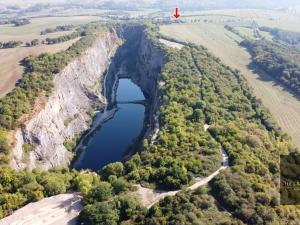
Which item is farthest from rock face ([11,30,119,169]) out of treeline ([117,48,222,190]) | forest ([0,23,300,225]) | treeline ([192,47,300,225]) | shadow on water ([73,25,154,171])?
treeline ([192,47,300,225])

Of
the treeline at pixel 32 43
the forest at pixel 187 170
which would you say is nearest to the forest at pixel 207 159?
the forest at pixel 187 170

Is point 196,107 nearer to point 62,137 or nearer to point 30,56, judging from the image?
point 62,137

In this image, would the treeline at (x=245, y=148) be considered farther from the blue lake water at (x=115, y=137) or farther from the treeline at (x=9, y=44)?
the treeline at (x=9, y=44)

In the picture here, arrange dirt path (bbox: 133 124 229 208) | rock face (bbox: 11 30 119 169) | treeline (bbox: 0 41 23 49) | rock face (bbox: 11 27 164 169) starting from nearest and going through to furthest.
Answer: dirt path (bbox: 133 124 229 208) < rock face (bbox: 11 30 119 169) < rock face (bbox: 11 27 164 169) < treeline (bbox: 0 41 23 49)

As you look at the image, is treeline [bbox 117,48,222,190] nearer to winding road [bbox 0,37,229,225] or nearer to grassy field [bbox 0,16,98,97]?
winding road [bbox 0,37,229,225]

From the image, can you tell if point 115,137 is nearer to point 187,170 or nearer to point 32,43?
point 187,170

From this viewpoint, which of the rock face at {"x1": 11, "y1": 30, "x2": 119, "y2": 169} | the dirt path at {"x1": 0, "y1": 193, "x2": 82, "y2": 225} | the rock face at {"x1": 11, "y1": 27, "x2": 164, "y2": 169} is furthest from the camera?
the rock face at {"x1": 11, "y1": 27, "x2": 164, "y2": 169}

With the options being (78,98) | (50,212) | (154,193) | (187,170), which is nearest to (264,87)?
(78,98)
